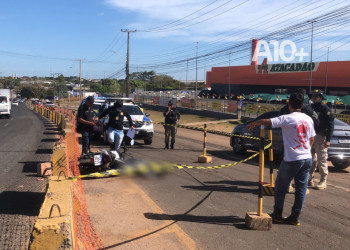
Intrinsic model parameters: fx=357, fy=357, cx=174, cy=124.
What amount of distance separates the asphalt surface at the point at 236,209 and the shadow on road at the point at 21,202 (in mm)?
1870

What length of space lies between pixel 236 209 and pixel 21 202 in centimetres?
363

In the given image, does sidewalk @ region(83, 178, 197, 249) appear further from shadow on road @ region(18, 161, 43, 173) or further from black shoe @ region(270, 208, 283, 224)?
shadow on road @ region(18, 161, 43, 173)

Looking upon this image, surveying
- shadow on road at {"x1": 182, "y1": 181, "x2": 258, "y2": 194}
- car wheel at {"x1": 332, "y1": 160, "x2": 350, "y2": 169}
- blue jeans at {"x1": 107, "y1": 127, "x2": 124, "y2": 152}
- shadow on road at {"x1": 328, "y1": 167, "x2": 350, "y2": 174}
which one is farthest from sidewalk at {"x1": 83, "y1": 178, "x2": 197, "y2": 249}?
car wheel at {"x1": 332, "y1": 160, "x2": 350, "y2": 169}

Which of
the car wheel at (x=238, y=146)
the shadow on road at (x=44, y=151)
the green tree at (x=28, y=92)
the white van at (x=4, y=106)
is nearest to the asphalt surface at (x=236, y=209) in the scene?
the car wheel at (x=238, y=146)

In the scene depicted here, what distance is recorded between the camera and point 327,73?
164ft

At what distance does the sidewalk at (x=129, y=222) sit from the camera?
4.42 m

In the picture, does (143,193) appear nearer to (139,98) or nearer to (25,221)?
(25,221)

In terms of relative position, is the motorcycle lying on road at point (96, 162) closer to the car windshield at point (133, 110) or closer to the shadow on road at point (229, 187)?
the shadow on road at point (229, 187)

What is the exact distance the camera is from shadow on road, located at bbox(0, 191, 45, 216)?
18.5 feet

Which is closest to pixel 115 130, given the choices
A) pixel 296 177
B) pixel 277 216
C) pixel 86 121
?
pixel 86 121

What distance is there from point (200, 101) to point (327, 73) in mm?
21396

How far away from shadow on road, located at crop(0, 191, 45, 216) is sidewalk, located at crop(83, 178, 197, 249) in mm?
838

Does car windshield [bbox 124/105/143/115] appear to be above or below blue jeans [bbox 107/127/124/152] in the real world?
above

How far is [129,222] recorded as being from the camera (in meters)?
5.12
